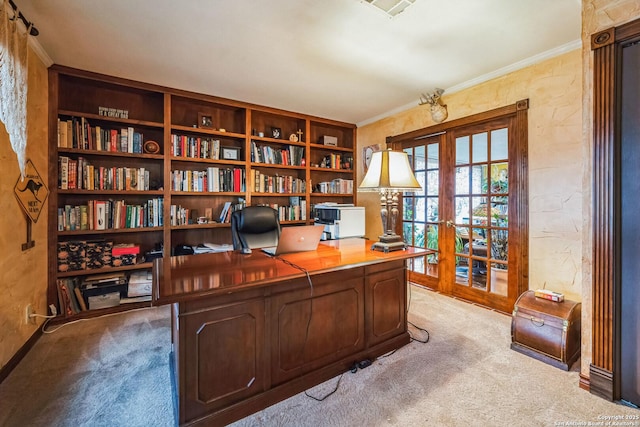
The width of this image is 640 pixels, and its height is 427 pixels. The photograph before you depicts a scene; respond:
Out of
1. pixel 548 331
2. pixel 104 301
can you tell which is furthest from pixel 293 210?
pixel 548 331

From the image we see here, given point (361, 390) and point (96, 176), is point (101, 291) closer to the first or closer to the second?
point (96, 176)

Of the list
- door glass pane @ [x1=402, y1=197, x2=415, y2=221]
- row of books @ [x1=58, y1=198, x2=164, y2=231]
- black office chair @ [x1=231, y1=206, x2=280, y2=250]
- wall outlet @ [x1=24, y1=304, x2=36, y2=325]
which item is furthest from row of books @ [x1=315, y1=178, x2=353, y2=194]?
wall outlet @ [x1=24, y1=304, x2=36, y2=325]

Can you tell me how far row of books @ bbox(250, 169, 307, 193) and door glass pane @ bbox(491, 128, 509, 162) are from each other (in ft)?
7.78

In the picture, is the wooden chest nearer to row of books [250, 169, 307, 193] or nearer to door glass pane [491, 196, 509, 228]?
door glass pane [491, 196, 509, 228]

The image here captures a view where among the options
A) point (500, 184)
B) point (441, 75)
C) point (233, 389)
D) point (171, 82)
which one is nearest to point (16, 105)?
point (171, 82)

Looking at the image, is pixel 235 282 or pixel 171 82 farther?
pixel 171 82

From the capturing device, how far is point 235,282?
1.27 metres

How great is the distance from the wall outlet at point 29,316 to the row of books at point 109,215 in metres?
0.77

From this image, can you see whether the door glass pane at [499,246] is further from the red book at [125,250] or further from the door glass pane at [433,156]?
the red book at [125,250]

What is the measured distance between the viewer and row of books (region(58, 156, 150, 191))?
2.65 metres

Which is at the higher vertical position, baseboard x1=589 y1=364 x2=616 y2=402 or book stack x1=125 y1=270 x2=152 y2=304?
book stack x1=125 y1=270 x2=152 y2=304

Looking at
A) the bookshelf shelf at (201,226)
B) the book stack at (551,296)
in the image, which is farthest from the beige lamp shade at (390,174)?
the bookshelf shelf at (201,226)

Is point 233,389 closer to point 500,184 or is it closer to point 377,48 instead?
point 377,48

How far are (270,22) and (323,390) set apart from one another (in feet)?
8.04
